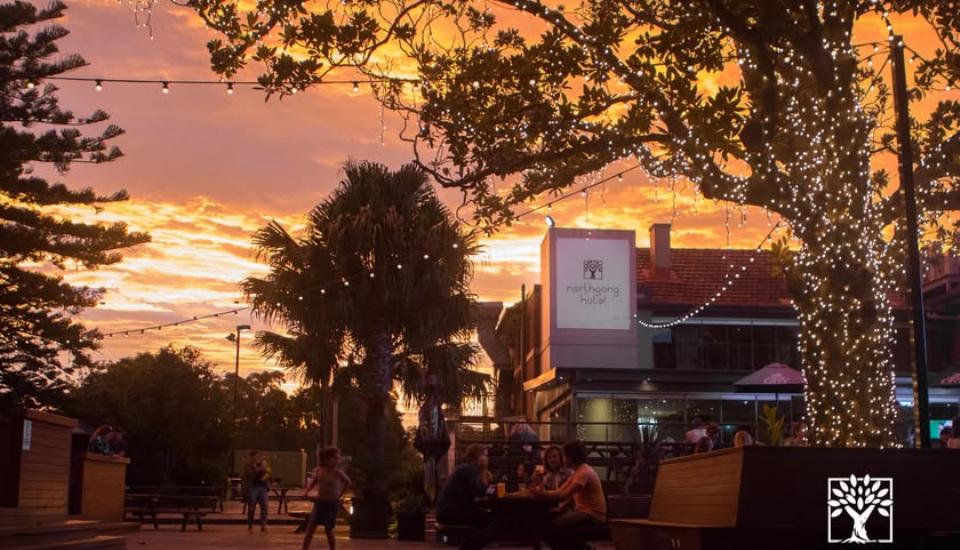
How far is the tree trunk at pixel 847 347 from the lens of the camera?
13094 mm

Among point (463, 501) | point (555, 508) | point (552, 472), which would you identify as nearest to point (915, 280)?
point (555, 508)

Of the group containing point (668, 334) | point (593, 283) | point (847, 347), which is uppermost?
point (593, 283)

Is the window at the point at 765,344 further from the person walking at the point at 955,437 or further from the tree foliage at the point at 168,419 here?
the person walking at the point at 955,437

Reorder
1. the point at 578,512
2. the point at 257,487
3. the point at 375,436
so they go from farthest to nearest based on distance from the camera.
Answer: the point at 257,487
the point at 375,436
the point at 578,512

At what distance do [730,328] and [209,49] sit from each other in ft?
86.2

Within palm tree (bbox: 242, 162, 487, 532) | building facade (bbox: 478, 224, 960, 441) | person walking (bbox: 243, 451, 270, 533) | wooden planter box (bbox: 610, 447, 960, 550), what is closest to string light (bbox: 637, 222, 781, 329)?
building facade (bbox: 478, 224, 960, 441)

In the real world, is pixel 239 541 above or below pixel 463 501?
below

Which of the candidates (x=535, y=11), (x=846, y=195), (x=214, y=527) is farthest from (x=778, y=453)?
(x=214, y=527)

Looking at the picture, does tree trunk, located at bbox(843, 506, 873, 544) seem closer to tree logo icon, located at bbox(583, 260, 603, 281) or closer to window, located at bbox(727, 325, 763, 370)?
window, located at bbox(727, 325, 763, 370)

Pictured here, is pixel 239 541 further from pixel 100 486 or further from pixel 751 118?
pixel 751 118

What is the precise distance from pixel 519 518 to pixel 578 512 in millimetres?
643

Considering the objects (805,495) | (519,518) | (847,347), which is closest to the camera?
(805,495)

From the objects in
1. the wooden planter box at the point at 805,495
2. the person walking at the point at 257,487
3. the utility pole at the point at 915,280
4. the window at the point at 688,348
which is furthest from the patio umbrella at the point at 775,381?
the wooden planter box at the point at 805,495

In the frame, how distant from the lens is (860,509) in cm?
973
